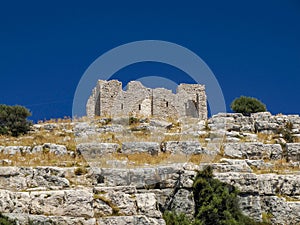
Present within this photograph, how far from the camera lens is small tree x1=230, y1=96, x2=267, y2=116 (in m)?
35.0

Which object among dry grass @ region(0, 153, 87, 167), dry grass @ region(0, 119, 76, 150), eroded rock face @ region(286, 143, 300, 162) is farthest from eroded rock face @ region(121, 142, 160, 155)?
eroded rock face @ region(286, 143, 300, 162)

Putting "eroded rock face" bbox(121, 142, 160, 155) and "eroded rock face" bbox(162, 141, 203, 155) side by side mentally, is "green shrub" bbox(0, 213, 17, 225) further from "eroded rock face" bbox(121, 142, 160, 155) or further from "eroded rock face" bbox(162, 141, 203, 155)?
"eroded rock face" bbox(162, 141, 203, 155)

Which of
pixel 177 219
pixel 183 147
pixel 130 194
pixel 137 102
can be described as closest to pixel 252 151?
pixel 183 147

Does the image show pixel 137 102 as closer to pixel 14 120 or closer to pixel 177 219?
pixel 14 120

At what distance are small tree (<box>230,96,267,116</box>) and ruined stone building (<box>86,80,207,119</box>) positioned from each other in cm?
254

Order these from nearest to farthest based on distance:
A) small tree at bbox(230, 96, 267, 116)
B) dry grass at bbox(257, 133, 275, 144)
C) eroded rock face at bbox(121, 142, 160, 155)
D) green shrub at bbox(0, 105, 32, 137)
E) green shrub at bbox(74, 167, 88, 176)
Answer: green shrub at bbox(74, 167, 88, 176) < eroded rock face at bbox(121, 142, 160, 155) < dry grass at bbox(257, 133, 275, 144) < green shrub at bbox(0, 105, 32, 137) < small tree at bbox(230, 96, 267, 116)

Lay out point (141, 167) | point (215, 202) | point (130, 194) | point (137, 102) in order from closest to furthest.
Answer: point (130, 194), point (215, 202), point (141, 167), point (137, 102)

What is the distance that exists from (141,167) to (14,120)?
37.8 ft

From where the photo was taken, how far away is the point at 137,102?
110 ft

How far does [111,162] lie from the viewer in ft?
67.0

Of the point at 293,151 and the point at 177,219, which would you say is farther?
the point at 293,151

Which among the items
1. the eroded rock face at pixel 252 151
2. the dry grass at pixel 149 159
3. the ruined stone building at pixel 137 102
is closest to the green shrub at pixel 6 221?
the dry grass at pixel 149 159

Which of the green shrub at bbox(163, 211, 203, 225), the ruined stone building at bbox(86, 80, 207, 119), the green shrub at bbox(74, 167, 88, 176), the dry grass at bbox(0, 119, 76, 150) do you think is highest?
the ruined stone building at bbox(86, 80, 207, 119)

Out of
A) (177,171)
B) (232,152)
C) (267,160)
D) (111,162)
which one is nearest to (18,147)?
(111,162)
